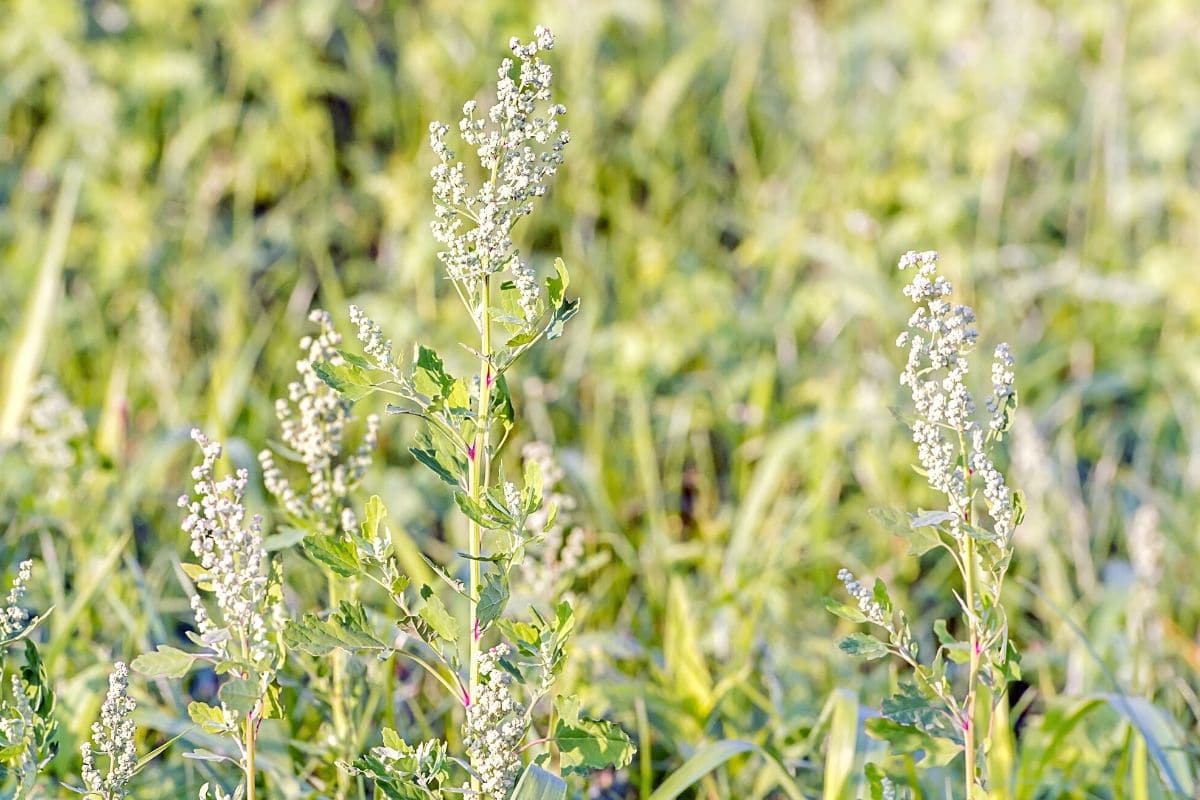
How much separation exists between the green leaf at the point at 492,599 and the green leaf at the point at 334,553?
123 mm

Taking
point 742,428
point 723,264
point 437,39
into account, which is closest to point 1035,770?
point 742,428

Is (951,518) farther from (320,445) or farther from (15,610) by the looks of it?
(15,610)

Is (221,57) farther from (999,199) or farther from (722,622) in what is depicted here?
(722,622)

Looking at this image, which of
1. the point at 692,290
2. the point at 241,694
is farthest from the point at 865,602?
the point at 692,290

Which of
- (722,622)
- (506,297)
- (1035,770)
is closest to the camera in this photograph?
(506,297)

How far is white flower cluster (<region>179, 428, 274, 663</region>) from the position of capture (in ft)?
4.19

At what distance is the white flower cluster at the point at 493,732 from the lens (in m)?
1.27

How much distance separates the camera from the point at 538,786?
1.31 meters

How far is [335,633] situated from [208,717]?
186 millimetres

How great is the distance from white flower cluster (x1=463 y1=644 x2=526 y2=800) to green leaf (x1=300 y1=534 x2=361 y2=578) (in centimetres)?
16

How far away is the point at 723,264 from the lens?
391cm

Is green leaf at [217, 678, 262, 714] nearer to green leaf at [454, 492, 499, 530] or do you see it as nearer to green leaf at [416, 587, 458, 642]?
green leaf at [416, 587, 458, 642]

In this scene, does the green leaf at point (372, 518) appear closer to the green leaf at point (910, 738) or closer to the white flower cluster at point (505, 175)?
the white flower cluster at point (505, 175)

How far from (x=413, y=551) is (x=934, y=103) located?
249 centimetres
